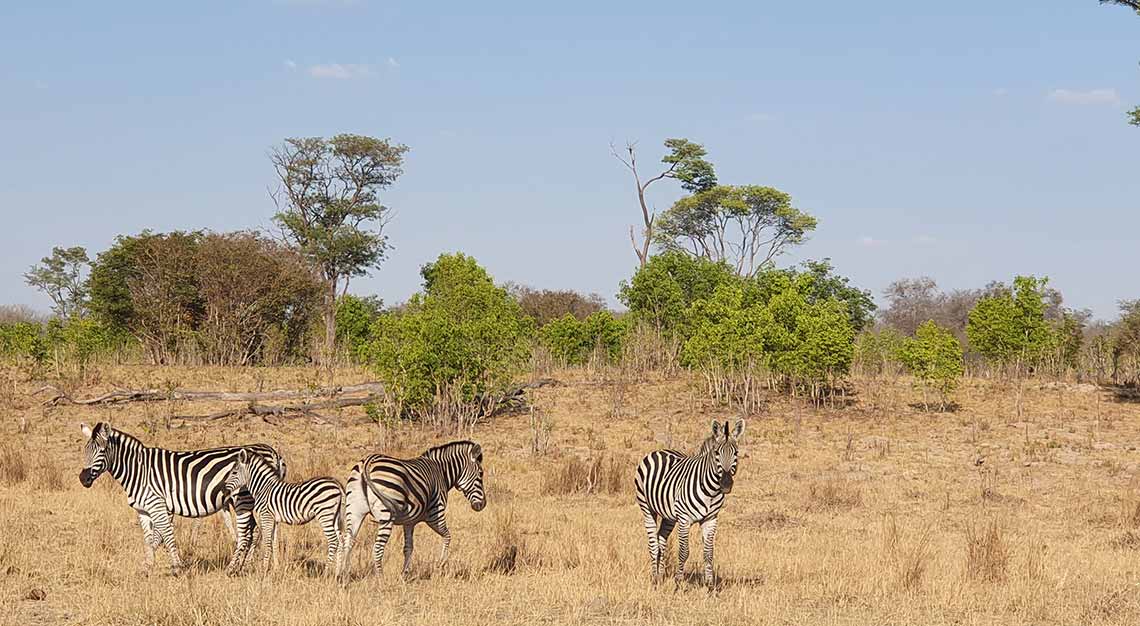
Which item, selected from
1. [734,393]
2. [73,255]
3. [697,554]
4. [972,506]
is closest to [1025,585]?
[697,554]

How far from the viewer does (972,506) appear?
51.8ft

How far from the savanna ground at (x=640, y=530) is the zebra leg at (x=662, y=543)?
0.21 m

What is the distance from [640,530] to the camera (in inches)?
528

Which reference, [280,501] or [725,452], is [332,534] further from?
[725,452]

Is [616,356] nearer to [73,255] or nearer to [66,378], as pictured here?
[66,378]

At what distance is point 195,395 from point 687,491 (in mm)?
20142

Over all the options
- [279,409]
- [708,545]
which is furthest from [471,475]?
[279,409]

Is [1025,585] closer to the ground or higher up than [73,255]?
closer to the ground

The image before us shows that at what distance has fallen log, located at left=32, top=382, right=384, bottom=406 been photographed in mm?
25719

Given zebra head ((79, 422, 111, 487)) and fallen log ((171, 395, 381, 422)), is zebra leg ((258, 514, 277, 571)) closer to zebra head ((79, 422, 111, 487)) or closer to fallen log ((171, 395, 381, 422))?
zebra head ((79, 422, 111, 487))

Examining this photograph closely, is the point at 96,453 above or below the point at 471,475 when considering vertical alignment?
above

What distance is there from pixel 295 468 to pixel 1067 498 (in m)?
12.8

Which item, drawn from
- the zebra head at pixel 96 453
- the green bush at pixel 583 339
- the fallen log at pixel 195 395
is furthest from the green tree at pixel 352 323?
the zebra head at pixel 96 453

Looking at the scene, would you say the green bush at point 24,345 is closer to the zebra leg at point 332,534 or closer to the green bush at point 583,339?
the green bush at point 583,339
